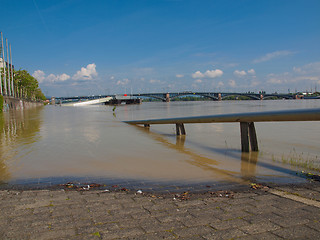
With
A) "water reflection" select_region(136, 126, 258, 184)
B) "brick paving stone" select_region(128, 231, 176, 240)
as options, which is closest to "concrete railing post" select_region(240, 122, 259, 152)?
"water reflection" select_region(136, 126, 258, 184)

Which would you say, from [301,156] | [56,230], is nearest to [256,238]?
[56,230]

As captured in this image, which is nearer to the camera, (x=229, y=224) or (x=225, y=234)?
(x=225, y=234)

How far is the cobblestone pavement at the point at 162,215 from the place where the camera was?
269cm

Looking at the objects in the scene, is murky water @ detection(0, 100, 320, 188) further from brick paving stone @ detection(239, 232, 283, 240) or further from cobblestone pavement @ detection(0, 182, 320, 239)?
brick paving stone @ detection(239, 232, 283, 240)

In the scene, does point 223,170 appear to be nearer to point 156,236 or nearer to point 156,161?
point 156,161

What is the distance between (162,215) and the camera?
10.2 feet

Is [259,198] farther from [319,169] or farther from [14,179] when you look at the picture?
[14,179]

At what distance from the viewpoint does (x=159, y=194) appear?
157 inches

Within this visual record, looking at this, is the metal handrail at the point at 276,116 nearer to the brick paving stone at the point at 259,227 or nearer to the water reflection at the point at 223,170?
the water reflection at the point at 223,170

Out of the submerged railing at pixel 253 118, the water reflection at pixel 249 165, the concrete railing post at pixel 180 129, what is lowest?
the water reflection at pixel 249 165

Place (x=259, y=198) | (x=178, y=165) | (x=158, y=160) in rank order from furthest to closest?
(x=158, y=160) < (x=178, y=165) < (x=259, y=198)

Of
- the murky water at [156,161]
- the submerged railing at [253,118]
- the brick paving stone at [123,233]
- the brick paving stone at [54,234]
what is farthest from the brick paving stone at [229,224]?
the submerged railing at [253,118]

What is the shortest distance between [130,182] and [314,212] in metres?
2.97

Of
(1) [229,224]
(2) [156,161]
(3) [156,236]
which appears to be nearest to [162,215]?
(3) [156,236]
